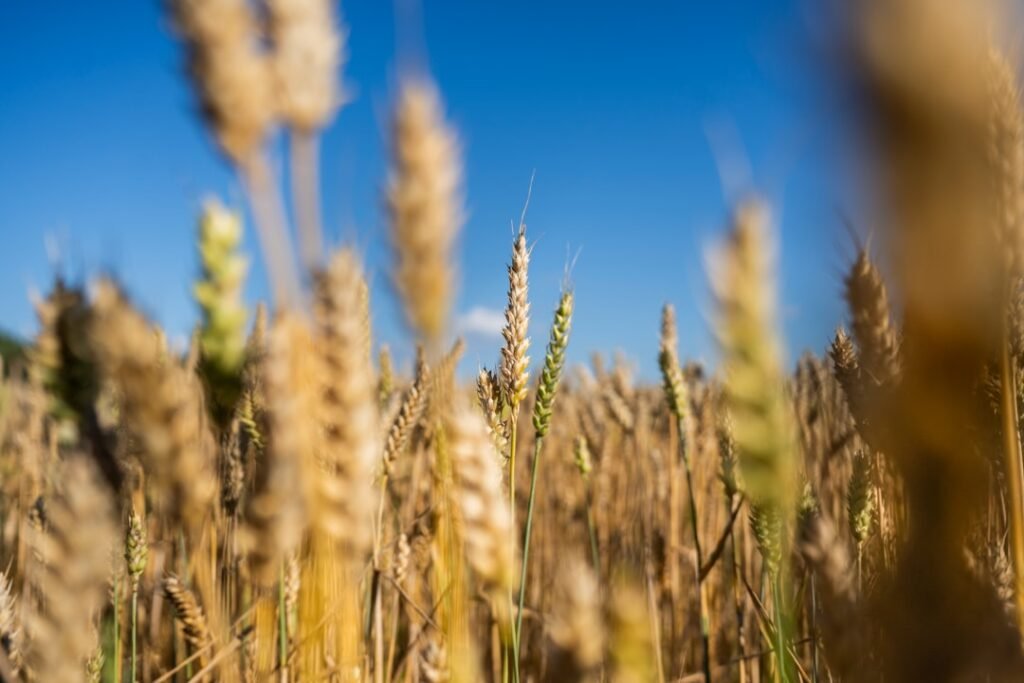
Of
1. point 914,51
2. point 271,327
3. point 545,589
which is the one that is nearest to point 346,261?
point 271,327

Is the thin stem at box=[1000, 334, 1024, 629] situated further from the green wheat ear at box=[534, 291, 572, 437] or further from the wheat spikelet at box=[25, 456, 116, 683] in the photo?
the wheat spikelet at box=[25, 456, 116, 683]

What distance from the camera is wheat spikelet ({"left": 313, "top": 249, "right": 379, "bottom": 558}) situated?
0.73 m

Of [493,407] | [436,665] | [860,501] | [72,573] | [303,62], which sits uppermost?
[303,62]

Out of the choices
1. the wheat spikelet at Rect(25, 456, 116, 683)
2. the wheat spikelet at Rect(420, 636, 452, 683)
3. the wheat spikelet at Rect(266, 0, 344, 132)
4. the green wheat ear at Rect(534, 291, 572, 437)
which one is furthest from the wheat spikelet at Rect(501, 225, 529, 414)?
the wheat spikelet at Rect(25, 456, 116, 683)

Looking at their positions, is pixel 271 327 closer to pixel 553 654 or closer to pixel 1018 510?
pixel 553 654

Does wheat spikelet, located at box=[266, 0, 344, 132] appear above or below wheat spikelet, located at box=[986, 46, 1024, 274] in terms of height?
above

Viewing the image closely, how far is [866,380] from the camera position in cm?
67

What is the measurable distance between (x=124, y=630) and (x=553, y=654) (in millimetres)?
1907

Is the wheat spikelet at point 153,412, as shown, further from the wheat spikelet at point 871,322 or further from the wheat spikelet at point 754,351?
the wheat spikelet at point 871,322

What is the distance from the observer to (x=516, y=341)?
1117 mm

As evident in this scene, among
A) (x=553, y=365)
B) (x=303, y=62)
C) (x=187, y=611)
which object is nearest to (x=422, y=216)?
(x=303, y=62)

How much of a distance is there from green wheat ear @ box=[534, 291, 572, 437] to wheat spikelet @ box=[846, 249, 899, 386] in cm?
62

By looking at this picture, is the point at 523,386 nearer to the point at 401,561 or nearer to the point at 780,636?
the point at 780,636

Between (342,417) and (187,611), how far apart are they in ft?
2.54
